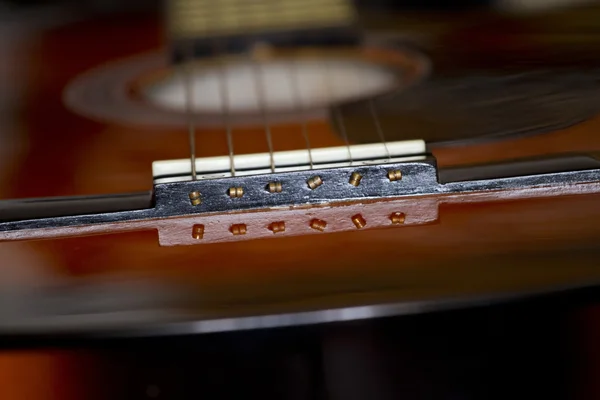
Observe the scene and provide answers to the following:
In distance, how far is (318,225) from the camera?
1.45 ft

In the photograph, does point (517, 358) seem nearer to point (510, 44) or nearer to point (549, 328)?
point (549, 328)

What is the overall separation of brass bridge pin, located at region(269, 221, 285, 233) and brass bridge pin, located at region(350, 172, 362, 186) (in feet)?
0.18

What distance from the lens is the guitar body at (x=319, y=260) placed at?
0.36 metres

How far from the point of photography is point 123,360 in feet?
1.16

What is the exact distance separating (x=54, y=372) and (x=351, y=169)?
219mm


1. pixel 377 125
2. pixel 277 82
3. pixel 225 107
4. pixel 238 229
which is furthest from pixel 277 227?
pixel 277 82

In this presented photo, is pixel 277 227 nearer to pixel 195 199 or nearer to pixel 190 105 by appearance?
pixel 195 199

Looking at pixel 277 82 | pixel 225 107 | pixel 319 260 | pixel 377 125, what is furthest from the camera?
pixel 277 82

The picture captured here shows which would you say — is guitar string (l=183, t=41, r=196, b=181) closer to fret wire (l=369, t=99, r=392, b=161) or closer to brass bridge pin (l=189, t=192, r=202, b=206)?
brass bridge pin (l=189, t=192, r=202, b=206)

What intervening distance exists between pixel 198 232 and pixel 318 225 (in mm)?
73

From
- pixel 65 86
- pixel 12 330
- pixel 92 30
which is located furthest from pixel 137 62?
pixel 12 330

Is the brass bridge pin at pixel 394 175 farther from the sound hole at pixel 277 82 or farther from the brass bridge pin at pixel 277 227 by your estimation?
the sound hole at pixel 277 82

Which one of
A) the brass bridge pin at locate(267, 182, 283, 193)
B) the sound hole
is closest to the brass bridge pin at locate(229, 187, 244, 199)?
the brass bridge pin at locate(267, 182, 283, 193)

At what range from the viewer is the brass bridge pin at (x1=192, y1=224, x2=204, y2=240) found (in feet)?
1.45
